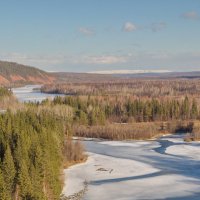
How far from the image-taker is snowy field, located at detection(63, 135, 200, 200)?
35.1 meters

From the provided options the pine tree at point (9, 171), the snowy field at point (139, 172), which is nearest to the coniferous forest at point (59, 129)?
the pine tree at point (9, 171)

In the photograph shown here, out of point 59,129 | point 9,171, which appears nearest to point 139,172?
point 59,129

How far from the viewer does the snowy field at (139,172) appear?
35.1 metres

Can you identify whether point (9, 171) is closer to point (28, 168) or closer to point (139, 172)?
point (28, 168)

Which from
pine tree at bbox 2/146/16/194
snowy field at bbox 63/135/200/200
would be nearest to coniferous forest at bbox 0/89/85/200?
pine tree at bbox 2/146/16/194

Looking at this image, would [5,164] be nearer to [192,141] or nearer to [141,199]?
[141,199]

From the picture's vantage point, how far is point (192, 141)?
64.3 meters

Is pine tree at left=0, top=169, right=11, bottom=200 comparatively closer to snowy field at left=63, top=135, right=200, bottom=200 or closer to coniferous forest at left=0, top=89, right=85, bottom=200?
coniferous forest at left=0, top=89, right=85, bottom=200

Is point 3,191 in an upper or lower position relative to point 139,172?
upper

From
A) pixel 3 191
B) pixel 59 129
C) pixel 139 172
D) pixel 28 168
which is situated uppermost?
pixel 59 129

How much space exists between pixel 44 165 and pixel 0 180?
376cm

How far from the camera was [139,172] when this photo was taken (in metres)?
43.2

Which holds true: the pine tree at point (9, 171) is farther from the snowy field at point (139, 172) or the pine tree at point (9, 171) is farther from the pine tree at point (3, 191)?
the snowy field at point (139, 172)

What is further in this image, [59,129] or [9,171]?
[59,129]
